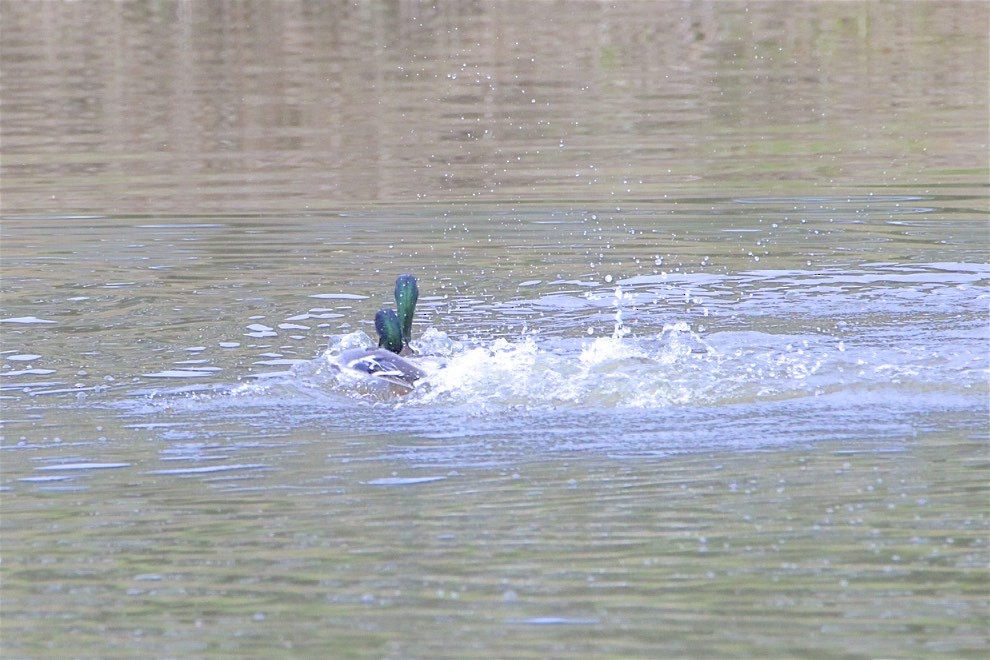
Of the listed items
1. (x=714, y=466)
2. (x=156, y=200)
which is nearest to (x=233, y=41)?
(x=156, y=200)

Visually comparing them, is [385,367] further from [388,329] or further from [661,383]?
[661,383]

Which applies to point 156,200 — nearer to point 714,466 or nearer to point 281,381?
point 281,381

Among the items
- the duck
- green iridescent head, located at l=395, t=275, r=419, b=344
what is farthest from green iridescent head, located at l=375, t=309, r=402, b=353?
green iridescent head, located at l=395, t=275, r=419, b=344

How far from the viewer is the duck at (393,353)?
333 inches

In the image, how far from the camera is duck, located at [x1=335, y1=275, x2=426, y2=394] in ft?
27.7

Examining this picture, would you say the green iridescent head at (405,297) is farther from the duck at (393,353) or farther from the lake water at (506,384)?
the lake water at (506,384)

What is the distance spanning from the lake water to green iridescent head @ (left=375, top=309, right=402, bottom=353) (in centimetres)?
30

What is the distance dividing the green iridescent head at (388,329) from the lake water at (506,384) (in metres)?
0.30

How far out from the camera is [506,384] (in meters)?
8.29

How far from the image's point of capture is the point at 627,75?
22.6 metres

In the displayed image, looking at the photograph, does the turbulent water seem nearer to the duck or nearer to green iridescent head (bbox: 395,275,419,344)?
the duck

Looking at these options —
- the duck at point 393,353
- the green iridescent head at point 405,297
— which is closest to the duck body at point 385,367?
the duck at point 393,353

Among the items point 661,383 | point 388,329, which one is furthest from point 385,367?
point 661,383

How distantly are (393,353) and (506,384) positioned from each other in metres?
0.73
